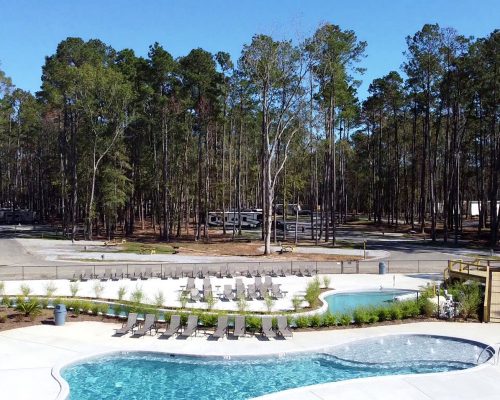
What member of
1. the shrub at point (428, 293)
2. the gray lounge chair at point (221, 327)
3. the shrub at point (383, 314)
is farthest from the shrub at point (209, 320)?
the shrub at point (428, 293)

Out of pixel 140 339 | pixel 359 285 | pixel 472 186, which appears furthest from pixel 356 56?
pixel 472 186

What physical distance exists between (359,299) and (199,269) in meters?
11.4

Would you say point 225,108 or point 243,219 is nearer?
point 225,108

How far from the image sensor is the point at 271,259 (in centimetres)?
4056

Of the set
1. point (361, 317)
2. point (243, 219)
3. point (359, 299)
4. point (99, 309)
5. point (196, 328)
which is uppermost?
point (243, 219)

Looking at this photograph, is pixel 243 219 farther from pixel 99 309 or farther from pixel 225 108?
pixel 99 309

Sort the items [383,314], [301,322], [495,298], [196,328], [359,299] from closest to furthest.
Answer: [196,328] < [301,322] < [383,314] < [495,298] < [359,299]

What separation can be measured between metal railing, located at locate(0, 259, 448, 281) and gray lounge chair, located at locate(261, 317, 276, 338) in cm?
1237

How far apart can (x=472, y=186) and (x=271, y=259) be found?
262 ft

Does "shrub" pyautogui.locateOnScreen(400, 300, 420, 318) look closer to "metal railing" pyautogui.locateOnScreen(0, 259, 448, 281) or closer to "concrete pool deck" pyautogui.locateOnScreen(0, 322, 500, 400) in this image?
"concrete pool deck" pyautogui.locateOnScreen(0, 322, 500, 400)

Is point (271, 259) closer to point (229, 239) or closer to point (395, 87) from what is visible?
point (229, 239)

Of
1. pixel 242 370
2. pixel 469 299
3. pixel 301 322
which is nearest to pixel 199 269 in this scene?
pixel 301 322

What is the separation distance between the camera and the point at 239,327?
733 inches

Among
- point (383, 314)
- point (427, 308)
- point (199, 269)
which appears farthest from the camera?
point (199, 269)
